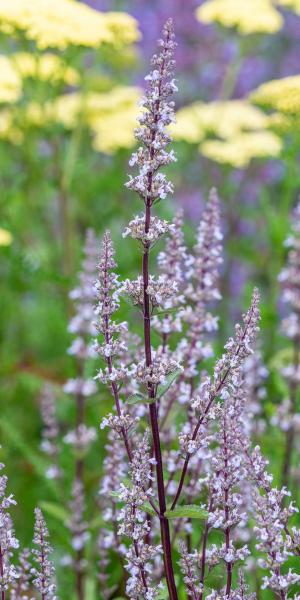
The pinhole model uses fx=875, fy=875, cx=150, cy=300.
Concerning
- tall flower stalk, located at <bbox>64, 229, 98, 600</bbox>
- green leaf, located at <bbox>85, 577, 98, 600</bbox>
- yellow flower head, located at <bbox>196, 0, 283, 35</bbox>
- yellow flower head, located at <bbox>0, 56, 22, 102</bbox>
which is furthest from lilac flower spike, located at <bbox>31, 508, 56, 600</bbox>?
yellow flower head, located at <bbox>196, 0, 283, 35</bbox>

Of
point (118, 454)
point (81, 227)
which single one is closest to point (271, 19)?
point (81, 227)

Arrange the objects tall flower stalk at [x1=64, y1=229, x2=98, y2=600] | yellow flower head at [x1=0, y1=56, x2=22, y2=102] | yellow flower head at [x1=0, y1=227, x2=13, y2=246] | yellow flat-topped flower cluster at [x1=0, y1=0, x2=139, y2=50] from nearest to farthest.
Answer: tall flower stalk at [x1=64, y1=229, x2=98, y2=600] → yellow flower head at [x1=0, y1=227, x2=13, y2=246] → yellow flat-topped flower cluster at [x1=0, y1=0, x2=139, y2=50] → yellow flower head at [x1=0, y1=56, x2=22, y2=102]

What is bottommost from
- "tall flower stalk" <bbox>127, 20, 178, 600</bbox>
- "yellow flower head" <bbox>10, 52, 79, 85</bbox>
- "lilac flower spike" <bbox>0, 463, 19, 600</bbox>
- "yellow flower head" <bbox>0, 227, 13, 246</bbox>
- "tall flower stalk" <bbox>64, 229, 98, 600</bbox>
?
"lilac flower spike" <bbox>0, 463, 19, 600</bbox>

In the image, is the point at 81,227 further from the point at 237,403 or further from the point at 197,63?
the point at 237,403

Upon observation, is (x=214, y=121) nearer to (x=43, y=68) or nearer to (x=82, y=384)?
(x=43, y=68)

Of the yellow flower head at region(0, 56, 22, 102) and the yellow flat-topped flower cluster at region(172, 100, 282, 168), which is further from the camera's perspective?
the yellow flat-topped flower cluster at region(172, 100, 282, 168)

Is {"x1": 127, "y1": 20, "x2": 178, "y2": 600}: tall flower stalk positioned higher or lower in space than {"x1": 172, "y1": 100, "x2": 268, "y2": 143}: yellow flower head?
lower

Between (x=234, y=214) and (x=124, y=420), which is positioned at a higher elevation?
(x=234, y=214)

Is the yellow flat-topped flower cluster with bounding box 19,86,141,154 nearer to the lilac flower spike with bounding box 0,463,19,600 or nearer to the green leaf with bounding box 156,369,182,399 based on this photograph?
the green leaf with bounding box 156,369,182,399
